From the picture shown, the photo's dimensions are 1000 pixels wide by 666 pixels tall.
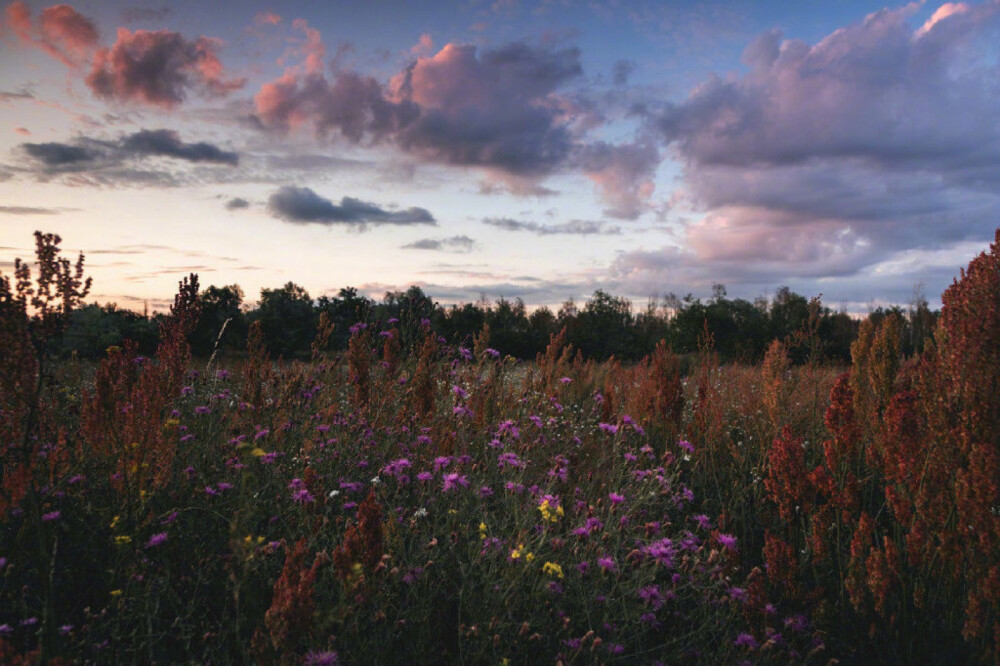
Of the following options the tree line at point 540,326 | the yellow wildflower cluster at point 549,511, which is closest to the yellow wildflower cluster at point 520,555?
the yellow wildflower cluster at point 549,511

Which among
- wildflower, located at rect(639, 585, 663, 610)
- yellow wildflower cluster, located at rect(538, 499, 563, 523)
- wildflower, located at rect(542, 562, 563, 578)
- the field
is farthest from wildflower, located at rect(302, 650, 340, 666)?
wildflower, located at rect(639, 585, 663, 610)

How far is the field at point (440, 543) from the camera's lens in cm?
231

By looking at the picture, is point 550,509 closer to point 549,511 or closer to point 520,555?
point 549,511

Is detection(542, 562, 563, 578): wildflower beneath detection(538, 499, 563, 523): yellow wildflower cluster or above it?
beneath

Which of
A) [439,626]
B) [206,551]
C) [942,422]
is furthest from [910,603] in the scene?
[206,551]

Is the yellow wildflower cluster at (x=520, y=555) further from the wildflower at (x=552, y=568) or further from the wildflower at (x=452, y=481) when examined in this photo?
the wildflower at (x=452, y=481)

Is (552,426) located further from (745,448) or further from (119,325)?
(119,325)

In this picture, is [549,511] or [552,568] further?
[549,511]

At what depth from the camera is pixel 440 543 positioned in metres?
3.10

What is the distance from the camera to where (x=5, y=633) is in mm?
2357

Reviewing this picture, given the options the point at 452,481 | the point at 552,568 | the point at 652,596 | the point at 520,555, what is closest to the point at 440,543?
the point at 452,481

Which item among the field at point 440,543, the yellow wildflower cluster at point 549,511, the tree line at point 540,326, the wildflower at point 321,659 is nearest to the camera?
the wildflower at point 321,659

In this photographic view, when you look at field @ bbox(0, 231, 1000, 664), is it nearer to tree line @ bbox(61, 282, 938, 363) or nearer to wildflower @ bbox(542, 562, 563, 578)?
wildflower @ bbox(542, 562, 563, 578)

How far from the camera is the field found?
231 centimetres
